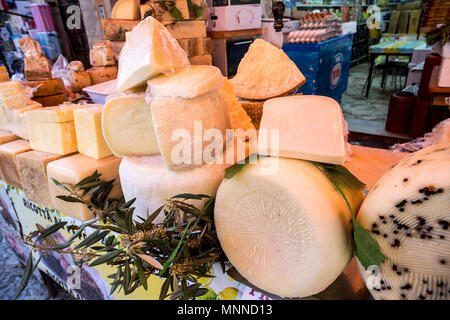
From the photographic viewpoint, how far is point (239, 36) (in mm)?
3461

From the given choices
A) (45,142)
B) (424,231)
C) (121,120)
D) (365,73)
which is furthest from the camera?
(365,73)

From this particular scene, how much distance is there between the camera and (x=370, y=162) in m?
1.33

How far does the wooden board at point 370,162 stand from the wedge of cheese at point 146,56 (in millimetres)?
909

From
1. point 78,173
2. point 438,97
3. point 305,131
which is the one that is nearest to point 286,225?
point 305,131

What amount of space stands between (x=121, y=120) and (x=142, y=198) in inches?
8.3

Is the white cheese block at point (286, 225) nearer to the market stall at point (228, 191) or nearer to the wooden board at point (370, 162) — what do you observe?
the market stall at point (228, 191)

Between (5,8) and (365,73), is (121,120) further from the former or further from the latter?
(365,73)

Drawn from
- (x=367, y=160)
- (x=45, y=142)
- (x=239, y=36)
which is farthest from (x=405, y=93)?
(x=45, y=142)

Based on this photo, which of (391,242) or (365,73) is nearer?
(391,242)

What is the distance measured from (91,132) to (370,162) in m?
1.21

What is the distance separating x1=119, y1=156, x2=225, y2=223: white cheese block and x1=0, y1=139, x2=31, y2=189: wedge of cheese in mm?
672

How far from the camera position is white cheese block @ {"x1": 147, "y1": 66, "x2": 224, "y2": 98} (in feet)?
2.05

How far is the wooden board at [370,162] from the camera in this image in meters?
1.20

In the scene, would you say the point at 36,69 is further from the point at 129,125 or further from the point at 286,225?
the point at 286,225
